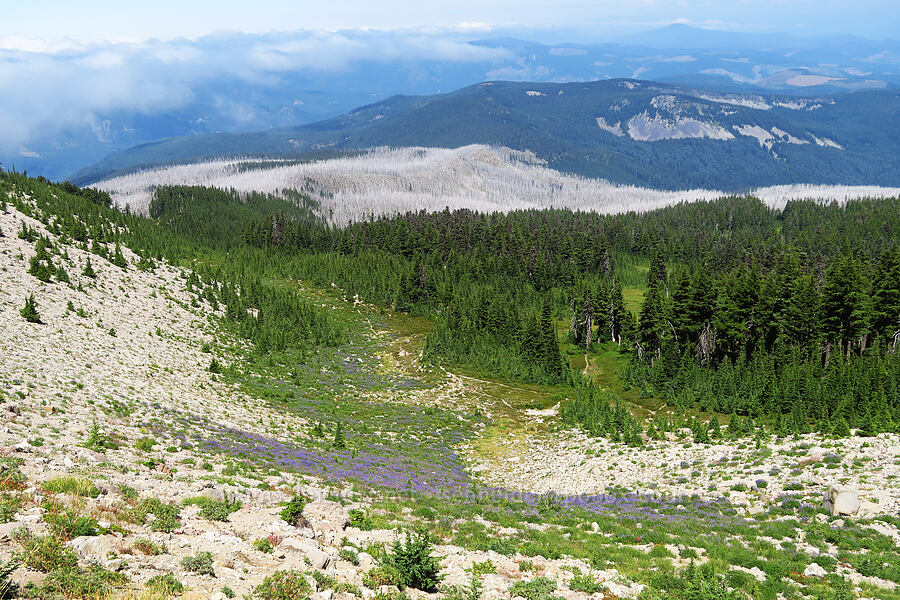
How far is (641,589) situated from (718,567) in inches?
160

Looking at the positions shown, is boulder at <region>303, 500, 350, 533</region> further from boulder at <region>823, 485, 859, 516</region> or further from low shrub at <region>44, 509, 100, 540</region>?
boulder at <region>823, 485, 859, 516</region>

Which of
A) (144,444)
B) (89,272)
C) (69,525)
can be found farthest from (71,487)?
(89,272)

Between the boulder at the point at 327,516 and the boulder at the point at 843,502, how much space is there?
2256 centimetres

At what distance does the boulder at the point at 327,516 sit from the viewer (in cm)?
2095

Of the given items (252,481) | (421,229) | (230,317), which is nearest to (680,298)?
(230,317)

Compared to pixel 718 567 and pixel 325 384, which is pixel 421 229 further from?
pixel 718 567

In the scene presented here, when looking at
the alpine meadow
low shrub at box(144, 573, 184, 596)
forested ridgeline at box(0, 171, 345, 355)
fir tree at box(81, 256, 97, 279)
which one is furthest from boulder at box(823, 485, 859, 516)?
fir tree at box(81, 256, 97, 279)

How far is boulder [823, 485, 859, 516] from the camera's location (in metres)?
26.0

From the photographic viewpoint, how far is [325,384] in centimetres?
5844

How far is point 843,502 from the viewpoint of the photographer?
26.2 metres

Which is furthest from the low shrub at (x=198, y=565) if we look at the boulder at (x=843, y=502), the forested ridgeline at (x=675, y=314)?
the forested ridgeline at (x=675, y=314)

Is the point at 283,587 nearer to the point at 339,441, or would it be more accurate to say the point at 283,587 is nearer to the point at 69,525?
the point at 69,525

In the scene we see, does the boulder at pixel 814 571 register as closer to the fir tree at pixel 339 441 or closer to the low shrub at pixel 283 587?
the low shrub at pixel 283 587

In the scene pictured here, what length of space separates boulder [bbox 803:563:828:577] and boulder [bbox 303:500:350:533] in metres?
17.1
